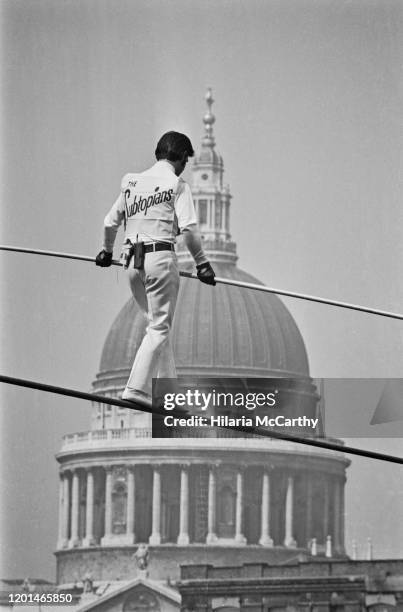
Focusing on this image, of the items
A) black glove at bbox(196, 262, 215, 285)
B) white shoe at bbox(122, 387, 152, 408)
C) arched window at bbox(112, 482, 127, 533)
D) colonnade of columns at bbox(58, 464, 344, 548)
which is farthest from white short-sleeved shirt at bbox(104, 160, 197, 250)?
arched window at bbox(112, 482, 127, 533)

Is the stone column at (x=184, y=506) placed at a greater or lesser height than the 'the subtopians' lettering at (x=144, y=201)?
greater

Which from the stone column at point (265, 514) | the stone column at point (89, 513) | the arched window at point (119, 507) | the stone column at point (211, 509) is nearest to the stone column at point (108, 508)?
the arched window at point (119, 507)

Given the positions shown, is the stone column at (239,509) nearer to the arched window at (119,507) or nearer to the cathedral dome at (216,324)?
the cathedral dome at (216,324)

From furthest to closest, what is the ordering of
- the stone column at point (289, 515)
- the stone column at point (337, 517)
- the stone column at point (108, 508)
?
the stone column at point (108, 508), the stone column at point (289, 515), the stone column at point (337, 517)

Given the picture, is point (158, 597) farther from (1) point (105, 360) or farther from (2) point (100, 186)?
(2) point (100, 186)

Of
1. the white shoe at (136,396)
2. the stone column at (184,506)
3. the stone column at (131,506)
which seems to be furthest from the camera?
the stone column at (131,506)

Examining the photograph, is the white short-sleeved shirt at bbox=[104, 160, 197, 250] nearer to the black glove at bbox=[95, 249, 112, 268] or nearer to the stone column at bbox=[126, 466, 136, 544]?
the black glove at bbox=[95, 249, 112, 268]

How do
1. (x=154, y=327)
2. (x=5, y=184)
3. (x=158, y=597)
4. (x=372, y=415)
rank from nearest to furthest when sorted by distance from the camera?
(x=154, y=327) < (x=372, y=415) < (x=5, y=184) < (x=158, y=597)

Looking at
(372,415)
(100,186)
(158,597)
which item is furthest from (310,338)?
(372,415)
